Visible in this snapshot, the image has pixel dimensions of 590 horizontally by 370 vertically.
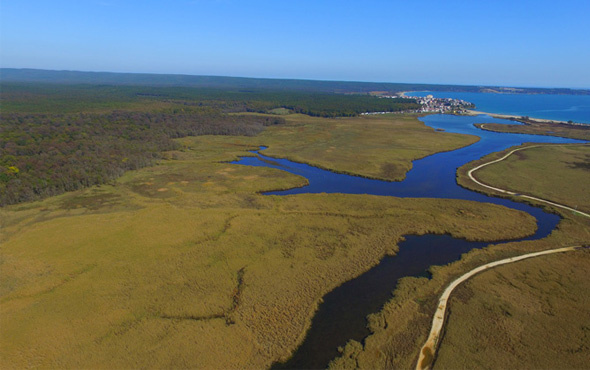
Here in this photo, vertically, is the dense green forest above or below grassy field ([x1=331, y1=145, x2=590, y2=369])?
above

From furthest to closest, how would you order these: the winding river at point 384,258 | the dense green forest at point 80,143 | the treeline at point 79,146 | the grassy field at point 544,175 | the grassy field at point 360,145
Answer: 1. the grassy field at point 360,145
2. the grassy field at point 544,175
3. the dense green forest at point 80,143
4. the treeline at point 79,146
5. the winding river at point 384,258

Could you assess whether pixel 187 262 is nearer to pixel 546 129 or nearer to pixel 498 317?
pixel 498 317

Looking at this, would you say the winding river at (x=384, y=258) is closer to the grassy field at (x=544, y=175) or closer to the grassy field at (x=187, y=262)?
the grassy field at (x=187, y=262)

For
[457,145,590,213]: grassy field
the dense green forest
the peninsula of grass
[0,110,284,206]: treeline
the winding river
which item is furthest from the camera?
the peninsula of grass

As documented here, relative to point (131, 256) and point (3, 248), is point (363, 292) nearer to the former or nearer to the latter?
point (131, 256)

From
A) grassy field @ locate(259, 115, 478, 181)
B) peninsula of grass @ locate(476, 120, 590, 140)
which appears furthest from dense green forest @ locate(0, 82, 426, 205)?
peninsula of grass @ locate(476, 120, 590, 140)

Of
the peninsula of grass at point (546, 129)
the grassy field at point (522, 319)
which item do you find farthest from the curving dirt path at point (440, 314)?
the peninsula of grass at point (546, 129)

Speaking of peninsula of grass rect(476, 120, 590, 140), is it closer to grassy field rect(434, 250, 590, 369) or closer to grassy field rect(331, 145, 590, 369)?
grassy field rect(331, 145, 590, 369)
